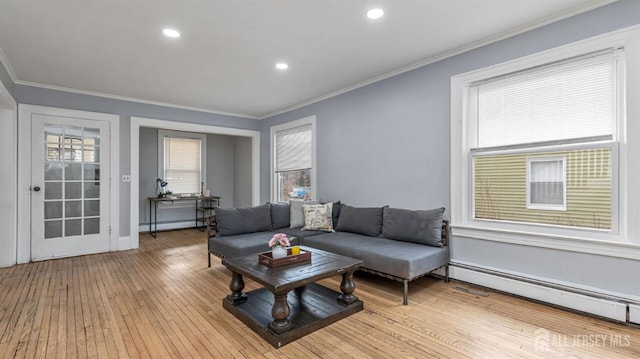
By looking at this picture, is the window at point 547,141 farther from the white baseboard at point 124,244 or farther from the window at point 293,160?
the white baseboard at point 124,244

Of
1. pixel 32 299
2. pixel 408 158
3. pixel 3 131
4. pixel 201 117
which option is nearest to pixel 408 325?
pixel 408 158

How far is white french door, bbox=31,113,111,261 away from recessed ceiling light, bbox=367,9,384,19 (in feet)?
14.7

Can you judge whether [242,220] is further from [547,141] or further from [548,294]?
[547,141]

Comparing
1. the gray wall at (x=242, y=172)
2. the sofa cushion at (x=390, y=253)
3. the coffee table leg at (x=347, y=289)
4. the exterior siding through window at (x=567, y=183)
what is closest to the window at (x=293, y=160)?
the gray wall at (x=242, y=172)

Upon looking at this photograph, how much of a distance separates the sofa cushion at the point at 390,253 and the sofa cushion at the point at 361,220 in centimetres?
16

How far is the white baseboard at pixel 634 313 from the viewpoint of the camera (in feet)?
7.41

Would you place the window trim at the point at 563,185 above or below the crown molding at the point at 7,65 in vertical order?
below

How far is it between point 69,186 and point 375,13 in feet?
16.2

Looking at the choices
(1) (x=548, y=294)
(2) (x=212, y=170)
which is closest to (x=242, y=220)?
(1) (x=548, y=294)

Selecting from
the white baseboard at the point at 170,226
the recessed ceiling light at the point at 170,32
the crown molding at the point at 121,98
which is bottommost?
the white baseboard at the point at 170,226

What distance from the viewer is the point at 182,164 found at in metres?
7.30

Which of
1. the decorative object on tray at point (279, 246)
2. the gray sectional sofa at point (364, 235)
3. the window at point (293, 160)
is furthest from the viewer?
the window at point (293, 160)

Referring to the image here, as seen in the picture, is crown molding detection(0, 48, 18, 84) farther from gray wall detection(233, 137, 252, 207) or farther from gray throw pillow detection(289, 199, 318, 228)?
gray wall detection(233, 137, 252, 207)

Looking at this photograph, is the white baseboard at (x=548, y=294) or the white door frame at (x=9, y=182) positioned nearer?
the white baseboard at (x=548, y=294)
